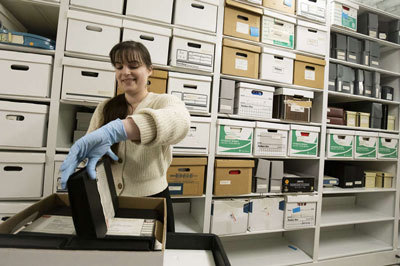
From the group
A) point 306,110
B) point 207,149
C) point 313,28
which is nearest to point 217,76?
point 207,149

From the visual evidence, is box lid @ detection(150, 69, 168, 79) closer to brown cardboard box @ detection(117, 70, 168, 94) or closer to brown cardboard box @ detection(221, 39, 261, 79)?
brown cardboard box @ detection(117, 70, 168, 94)

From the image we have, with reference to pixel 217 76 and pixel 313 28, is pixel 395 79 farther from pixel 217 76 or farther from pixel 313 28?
pixel 217 76

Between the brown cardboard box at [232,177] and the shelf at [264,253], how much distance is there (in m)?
0.67

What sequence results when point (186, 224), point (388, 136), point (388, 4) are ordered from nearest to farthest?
point (186, 224) → point (388, 136) → point (388, 4)

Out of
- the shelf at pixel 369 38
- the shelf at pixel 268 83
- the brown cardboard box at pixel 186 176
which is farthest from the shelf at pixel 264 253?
the shelf at pixel 369 38

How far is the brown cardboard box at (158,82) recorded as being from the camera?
1.46m

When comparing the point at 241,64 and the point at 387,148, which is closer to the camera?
the point at 241,64

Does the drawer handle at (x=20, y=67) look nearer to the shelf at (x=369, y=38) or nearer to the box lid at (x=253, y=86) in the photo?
the box lid at (x=253, y=86)

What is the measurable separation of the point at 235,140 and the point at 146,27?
3.41 feet

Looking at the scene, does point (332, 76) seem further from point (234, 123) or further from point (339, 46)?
point (234, 123)

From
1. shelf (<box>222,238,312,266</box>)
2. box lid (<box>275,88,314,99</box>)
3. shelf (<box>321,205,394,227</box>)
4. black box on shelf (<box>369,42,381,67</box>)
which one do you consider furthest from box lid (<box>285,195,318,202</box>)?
black box on shelf (<box>369,42,381,67</box>)

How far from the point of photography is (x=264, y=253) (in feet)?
6.59

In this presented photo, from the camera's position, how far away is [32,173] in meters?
1.29

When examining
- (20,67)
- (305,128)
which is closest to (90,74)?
(20,67)
